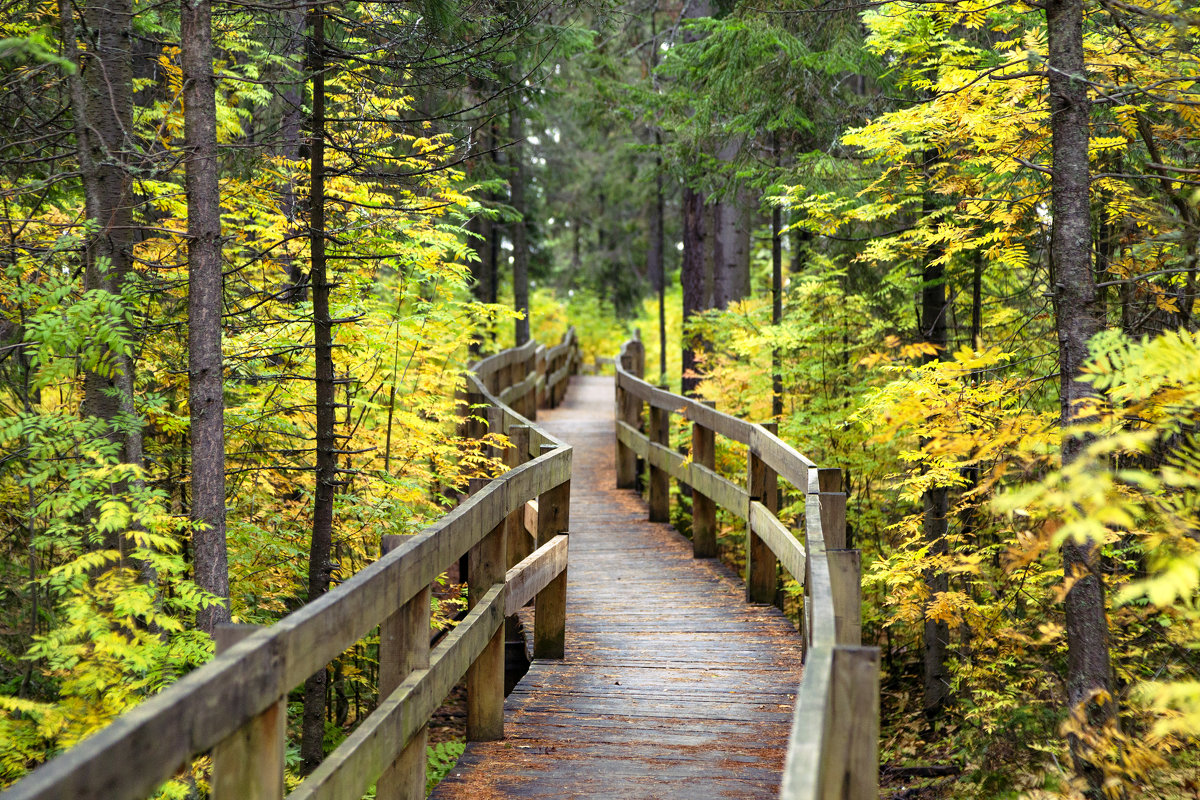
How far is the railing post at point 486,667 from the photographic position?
4.72 meters

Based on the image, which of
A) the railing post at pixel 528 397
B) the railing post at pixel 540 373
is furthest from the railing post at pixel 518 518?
the railing post at pixel 540 373

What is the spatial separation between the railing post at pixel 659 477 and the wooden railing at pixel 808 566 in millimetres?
11

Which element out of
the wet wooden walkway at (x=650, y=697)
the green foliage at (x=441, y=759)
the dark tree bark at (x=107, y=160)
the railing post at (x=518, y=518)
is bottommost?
the green foliage at (x=441, y=759)

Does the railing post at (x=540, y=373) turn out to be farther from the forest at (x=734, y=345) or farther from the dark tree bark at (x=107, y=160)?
the dark tree bark at (x=107, y=160)

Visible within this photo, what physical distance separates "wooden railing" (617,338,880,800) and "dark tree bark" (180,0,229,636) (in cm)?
357

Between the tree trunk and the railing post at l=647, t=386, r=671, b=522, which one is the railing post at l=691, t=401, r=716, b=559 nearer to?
the railing post at l=647, t=386, r=671, b=522

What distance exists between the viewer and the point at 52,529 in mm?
4766

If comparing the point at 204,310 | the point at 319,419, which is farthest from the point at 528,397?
the point at 204,310

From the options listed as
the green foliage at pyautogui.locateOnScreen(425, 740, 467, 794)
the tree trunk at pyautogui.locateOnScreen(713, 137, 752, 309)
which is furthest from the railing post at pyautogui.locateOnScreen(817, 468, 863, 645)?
the tree trunk at pyautogui.locateOnScreen(713, 137, 752, 309)

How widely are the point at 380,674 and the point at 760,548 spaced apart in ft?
14.0

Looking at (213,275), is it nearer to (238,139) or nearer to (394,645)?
(394,645)

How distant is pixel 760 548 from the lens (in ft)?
23.4

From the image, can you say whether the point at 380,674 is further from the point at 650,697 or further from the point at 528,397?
the point at 528,397

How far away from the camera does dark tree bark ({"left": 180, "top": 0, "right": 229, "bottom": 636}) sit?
5.38 m
